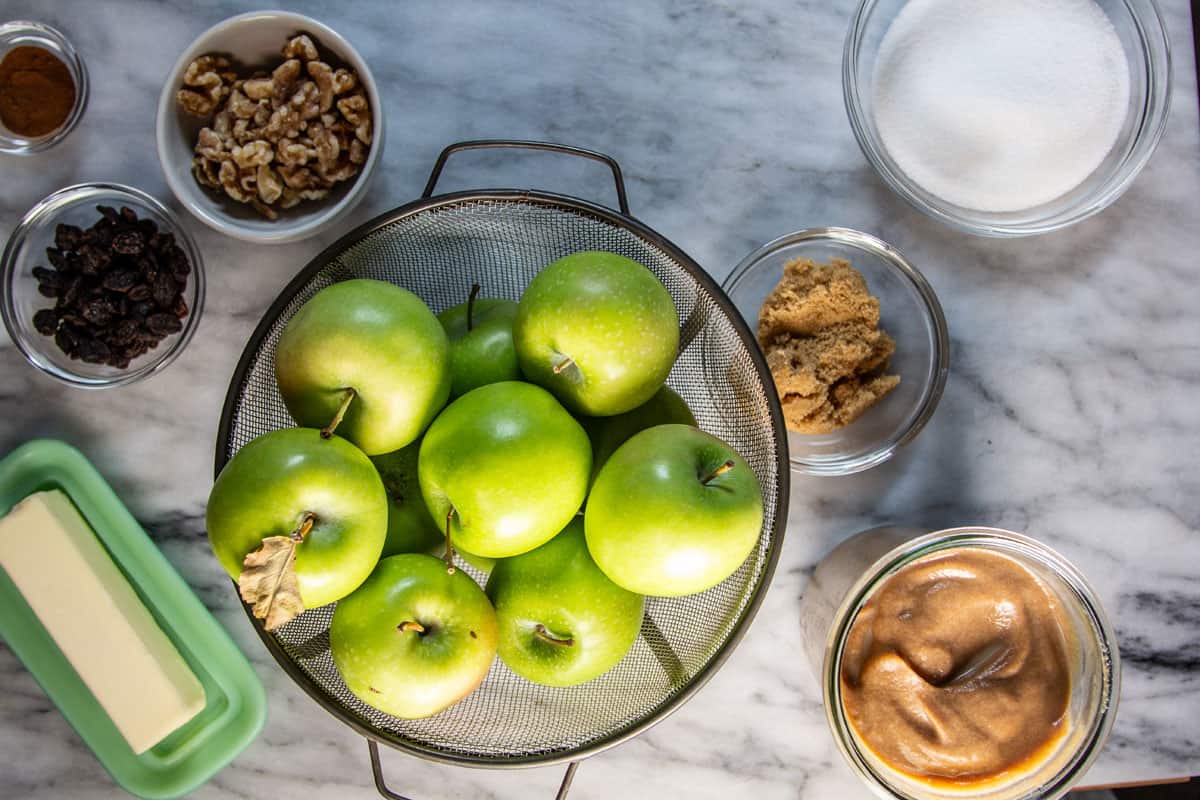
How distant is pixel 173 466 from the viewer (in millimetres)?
942

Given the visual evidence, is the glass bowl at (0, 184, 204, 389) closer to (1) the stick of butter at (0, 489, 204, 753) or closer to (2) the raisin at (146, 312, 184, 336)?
(2) the raisin at (146, 312, 184, 336)

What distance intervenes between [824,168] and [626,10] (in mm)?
257

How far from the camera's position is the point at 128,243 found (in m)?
0.88

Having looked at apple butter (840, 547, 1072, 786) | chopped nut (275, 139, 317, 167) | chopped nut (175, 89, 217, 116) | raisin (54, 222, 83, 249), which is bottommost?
apple butter (840, 547, 1072, 786)

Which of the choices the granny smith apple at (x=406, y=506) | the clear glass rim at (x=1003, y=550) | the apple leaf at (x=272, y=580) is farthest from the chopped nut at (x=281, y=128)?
the clear glass rim at (x=1003, y=550)

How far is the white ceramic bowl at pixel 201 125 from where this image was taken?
86 centimetres

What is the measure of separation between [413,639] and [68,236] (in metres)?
0.54

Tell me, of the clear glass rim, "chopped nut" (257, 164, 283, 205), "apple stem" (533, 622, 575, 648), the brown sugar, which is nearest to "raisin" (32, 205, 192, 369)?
"chopped nut" (257, 164, 283, 205)

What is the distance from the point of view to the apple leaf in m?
0.65

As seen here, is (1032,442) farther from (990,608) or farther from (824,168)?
(824,168)

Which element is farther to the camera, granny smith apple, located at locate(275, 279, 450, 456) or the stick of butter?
the stick of butter

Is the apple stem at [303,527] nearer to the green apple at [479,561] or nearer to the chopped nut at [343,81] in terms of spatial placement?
the green apple at [479,561]

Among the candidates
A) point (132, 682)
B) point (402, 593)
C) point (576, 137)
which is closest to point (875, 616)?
point (402, 593)

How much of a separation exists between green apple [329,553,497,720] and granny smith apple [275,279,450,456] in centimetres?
12
